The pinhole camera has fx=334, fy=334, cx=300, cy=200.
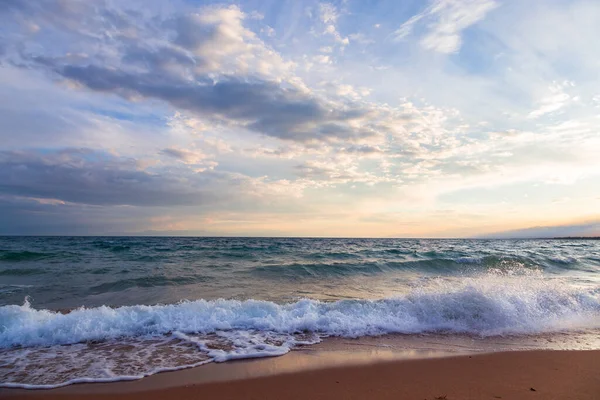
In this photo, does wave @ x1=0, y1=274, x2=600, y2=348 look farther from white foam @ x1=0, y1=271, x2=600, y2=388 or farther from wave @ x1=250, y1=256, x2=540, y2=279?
wave @ x1=250, y1=256, x2=540, y2=279

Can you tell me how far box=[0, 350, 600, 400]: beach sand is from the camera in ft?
14.3

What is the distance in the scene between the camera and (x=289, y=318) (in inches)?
308

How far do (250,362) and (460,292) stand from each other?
20.8 ft

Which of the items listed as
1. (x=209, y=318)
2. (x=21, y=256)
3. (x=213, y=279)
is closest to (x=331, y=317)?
(x=209, y=318)

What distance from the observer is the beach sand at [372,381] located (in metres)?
4.35

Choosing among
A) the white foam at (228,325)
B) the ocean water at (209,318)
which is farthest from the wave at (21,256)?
the white foam at (228,325)

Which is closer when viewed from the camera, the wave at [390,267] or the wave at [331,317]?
the wave at [331,317]

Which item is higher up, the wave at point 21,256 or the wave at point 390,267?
the wave at point 21,256

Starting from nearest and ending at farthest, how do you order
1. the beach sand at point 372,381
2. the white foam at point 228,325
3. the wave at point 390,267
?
1. the beach sand at point 372,381
2. the white foam at point 228,325
3. the wave at point 390,267

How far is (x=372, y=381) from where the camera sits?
187 inches

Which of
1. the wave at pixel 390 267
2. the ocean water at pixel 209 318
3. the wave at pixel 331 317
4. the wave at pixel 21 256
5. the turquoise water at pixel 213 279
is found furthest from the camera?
the wave at pixel 21 256

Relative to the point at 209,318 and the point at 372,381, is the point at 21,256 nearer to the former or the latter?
the point at 209,318

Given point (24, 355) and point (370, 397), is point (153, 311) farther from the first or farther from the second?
point (370, 397)

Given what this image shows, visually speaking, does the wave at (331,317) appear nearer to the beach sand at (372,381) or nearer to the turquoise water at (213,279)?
the beach sand at (372,381)
